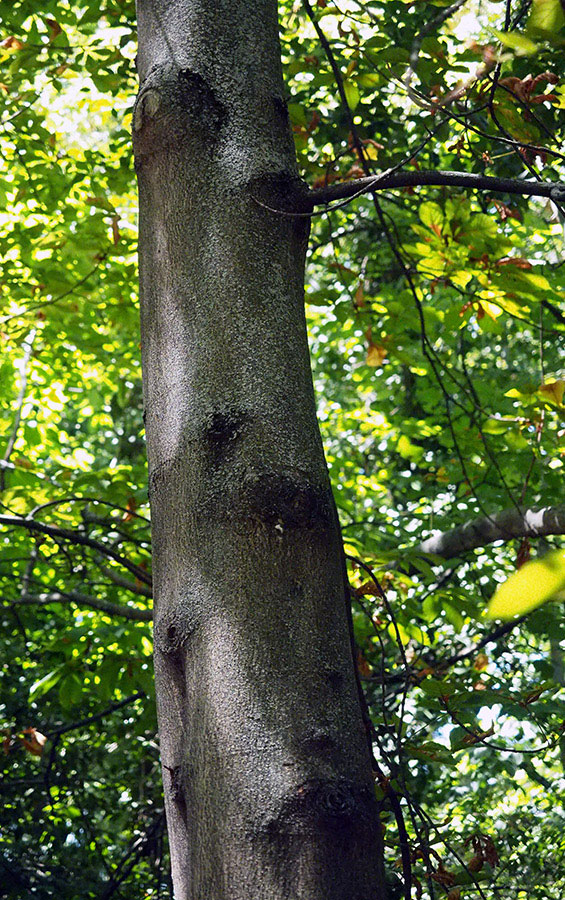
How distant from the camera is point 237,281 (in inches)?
44.8

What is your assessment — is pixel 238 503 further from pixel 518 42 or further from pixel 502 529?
pixel 502 529

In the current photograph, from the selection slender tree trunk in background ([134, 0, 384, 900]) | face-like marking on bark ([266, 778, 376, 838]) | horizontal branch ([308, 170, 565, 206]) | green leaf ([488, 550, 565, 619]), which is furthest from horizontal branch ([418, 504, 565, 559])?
green leaf ([488, 550, 565, 619])

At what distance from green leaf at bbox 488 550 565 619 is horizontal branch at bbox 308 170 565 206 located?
0.75 m

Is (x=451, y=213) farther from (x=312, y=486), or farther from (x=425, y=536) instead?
(x=425, y=536)

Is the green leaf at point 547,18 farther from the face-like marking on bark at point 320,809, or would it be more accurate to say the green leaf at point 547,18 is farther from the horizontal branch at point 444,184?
the face-like marking on bark at point 320,809

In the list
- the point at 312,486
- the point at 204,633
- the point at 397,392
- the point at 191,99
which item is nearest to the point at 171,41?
the point at 191,99

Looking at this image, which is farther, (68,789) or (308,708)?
(68,789)

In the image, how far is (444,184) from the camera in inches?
49.9

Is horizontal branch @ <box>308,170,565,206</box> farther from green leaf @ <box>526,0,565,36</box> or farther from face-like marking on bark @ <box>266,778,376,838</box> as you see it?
face-like marking on bark @ <box>266,778,376,838</box>

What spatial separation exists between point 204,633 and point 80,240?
9.35ft

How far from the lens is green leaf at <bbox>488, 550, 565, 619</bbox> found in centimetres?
51

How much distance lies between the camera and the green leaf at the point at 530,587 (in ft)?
1.69

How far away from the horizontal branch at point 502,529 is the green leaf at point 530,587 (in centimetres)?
216

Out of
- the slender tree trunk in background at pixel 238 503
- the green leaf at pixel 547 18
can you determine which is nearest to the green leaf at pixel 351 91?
the slender tree trunk in background at pixel 238 503
